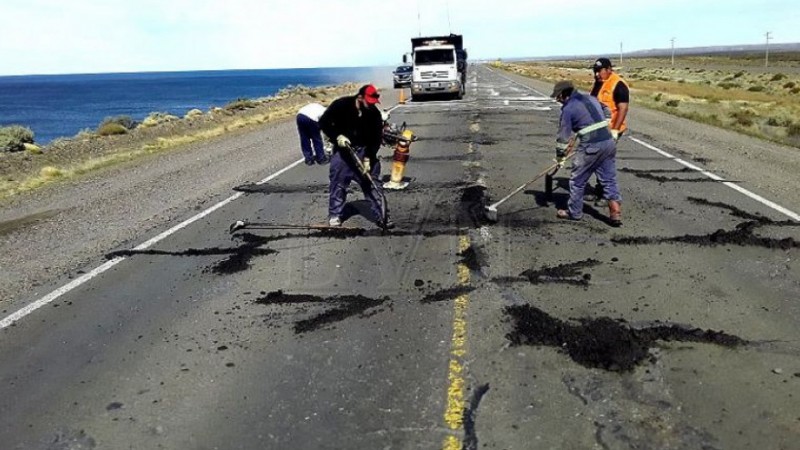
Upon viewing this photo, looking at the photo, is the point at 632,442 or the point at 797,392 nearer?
the point at 632,442

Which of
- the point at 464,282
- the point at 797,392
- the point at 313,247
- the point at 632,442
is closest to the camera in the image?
the point at 632,442

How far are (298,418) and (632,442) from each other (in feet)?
6.13

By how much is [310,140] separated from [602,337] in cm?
944

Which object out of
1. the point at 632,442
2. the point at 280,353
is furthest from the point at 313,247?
the point at 632,442

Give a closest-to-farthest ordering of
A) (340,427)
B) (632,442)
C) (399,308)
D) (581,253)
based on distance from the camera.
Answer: (632,442) < (340,427) < (399,308) < (581,253)

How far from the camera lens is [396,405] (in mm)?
4051

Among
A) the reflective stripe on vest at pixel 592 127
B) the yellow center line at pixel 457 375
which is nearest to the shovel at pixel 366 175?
the yellow center line at pixel 457 375

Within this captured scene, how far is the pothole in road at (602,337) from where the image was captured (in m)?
4.62

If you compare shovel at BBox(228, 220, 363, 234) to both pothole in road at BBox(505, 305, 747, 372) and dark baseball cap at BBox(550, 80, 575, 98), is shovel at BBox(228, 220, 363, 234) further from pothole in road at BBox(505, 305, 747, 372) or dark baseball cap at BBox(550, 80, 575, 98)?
pothole in road at BBox(505, 305, 747, 372)

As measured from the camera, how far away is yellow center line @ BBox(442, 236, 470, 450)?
12.3 ft

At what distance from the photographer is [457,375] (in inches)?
173

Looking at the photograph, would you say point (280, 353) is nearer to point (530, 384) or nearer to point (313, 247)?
point (530, 384)

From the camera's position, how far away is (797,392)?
4125mm

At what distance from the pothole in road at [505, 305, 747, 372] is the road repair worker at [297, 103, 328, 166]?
27.0 feet
